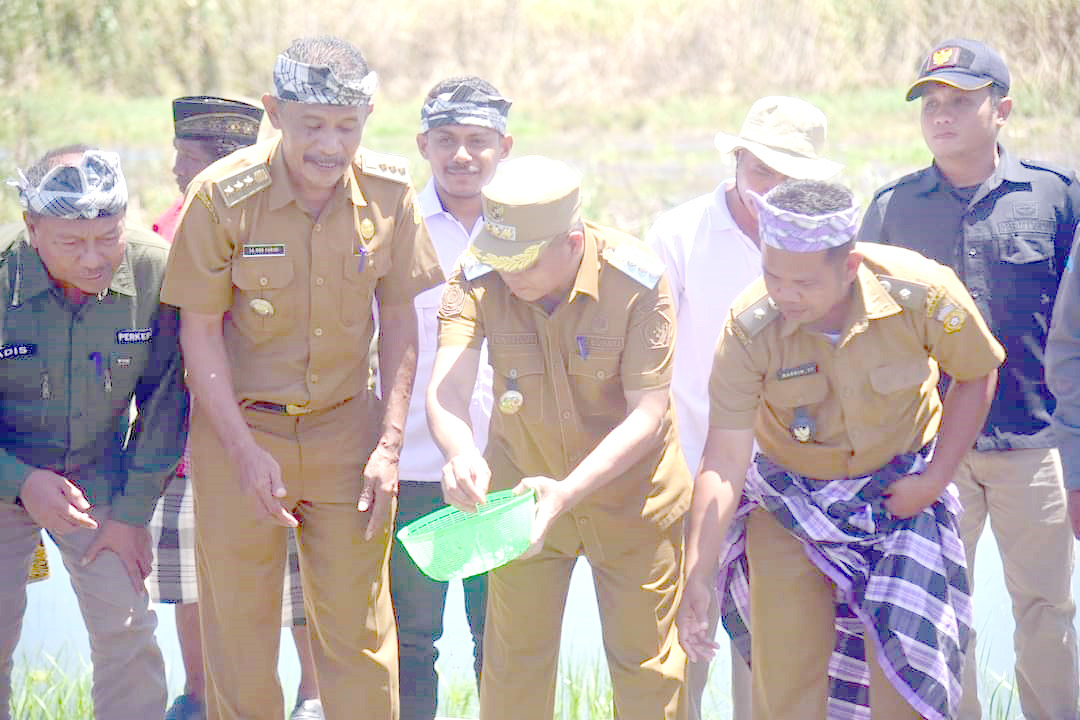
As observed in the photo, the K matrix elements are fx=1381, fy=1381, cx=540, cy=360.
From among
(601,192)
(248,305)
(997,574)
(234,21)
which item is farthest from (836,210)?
(234,21)

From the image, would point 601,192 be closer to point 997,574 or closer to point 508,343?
point 997,574

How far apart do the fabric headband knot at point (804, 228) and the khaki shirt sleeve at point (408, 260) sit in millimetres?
964

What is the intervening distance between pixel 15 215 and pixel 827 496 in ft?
28.5

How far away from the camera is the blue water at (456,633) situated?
5336 mm

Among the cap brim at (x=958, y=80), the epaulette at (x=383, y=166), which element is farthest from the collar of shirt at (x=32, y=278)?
the cap brim at (x=958, y=80)

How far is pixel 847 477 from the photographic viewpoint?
11.3 ft

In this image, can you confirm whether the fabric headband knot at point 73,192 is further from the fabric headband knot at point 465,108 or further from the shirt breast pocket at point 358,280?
the fabric headband knot at point 465,108

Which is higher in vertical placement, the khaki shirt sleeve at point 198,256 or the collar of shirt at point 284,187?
the collar of shirt at point 284,187

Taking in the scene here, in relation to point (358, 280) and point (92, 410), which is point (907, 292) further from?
point (92, 410)

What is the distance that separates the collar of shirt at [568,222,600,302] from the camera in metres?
3.43

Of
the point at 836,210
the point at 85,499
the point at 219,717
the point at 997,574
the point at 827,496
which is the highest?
the point at 836,210

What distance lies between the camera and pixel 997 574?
606 cm

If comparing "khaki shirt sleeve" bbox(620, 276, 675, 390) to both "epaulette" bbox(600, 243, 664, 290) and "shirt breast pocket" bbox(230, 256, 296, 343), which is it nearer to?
"epaulette" bbox(600, 243, 664, 290)

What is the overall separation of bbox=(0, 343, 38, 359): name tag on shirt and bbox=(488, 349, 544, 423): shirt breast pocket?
4.03ft
